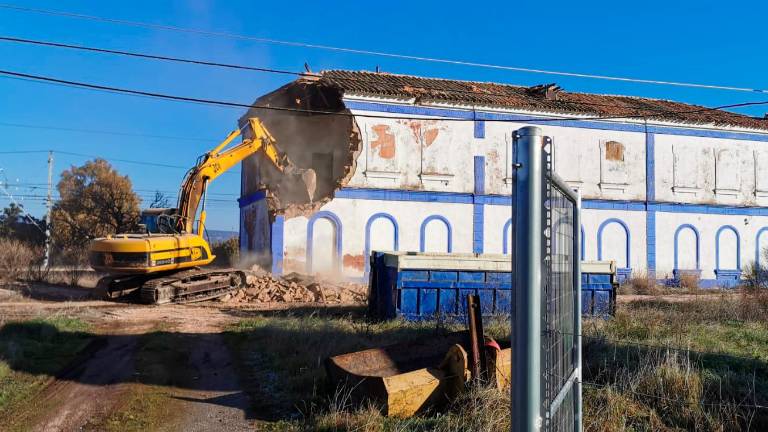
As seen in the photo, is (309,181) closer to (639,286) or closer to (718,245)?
(639,286)

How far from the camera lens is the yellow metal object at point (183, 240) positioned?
16.4 m

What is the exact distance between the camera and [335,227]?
74.8 ft

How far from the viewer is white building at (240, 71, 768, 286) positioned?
2295cm

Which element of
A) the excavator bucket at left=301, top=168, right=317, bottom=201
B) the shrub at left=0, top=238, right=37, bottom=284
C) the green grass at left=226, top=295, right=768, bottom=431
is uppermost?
the excavator bucket at left=301, top=168, right=317, bottom=201

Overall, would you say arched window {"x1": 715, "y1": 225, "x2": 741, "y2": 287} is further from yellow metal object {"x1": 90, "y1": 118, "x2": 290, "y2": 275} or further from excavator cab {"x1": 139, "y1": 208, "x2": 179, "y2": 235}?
excavator cab {"x1": 139, "y1": 208, "x2": 179, "y2": 235}

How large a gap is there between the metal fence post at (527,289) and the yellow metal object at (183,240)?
15.4 m

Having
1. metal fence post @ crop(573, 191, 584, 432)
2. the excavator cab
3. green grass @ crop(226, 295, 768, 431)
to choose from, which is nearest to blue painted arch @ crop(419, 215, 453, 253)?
the excavator cab

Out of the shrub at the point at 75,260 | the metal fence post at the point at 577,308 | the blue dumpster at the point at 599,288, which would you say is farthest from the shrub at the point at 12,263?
the metal fence post at the point at 577,308

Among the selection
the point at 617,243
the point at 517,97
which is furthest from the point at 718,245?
the point at 517,97

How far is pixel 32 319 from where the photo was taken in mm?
12664

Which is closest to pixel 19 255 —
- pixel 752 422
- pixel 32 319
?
pixel 32 319

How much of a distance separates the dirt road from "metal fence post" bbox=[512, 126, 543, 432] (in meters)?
4.65

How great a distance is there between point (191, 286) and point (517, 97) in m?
15.7

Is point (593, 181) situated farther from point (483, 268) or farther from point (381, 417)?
point (381, 417)
